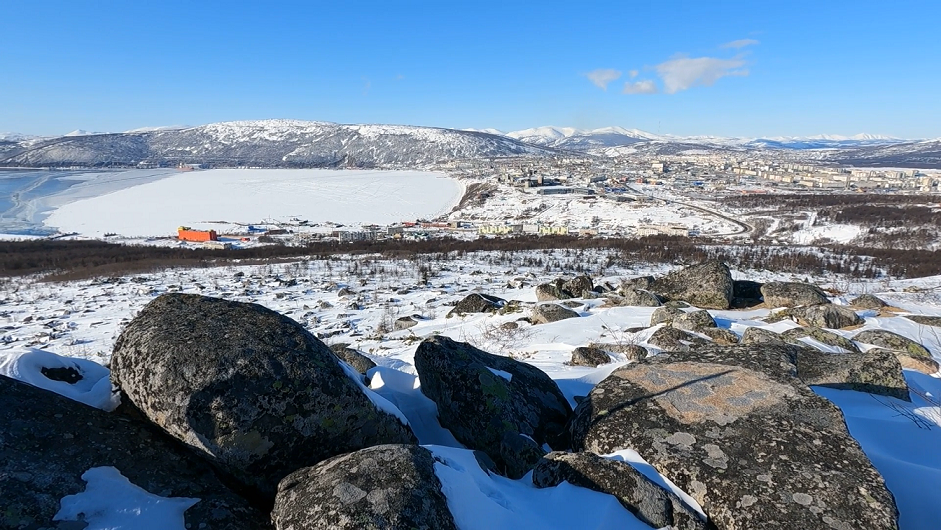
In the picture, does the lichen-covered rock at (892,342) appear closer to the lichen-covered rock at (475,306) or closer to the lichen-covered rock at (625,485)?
the lichen-covered rock at (625,485)

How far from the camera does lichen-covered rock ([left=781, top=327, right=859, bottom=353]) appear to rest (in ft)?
23.5

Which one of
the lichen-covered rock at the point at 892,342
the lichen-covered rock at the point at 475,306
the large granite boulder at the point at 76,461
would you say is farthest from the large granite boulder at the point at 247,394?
the lichen-covered rock at the point at 475,306

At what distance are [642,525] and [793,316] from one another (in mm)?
8299

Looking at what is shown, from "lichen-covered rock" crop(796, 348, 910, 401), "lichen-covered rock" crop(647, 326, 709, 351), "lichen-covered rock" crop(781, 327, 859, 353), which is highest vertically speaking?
"lichen-covered rock" crop(796, 348, 910, 401)

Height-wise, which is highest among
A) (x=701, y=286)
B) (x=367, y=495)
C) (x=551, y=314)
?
(x=367, y=495)

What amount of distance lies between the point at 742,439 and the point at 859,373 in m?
2.68

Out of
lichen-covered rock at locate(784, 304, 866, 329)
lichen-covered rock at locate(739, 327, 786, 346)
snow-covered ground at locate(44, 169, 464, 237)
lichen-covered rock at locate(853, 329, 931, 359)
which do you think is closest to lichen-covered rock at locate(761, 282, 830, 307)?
lichen-covered rock at locate(784, 304, 866, 329)

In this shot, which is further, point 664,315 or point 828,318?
point 664,315

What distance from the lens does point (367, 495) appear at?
2596 millimetres

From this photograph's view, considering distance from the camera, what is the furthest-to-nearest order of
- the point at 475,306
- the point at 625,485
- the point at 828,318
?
1. the point at 475,306
2. the point at 828,318
3. the point at 625,485

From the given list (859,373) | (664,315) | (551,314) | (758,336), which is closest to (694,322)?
(664,315)

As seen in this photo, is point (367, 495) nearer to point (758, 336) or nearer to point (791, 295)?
point (758, 336)

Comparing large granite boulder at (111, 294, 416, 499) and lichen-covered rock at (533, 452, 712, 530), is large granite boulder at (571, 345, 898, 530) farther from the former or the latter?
large granite boulder at (111, 294, 416, 499)

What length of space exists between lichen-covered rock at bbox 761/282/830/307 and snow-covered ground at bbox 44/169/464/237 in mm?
57660
